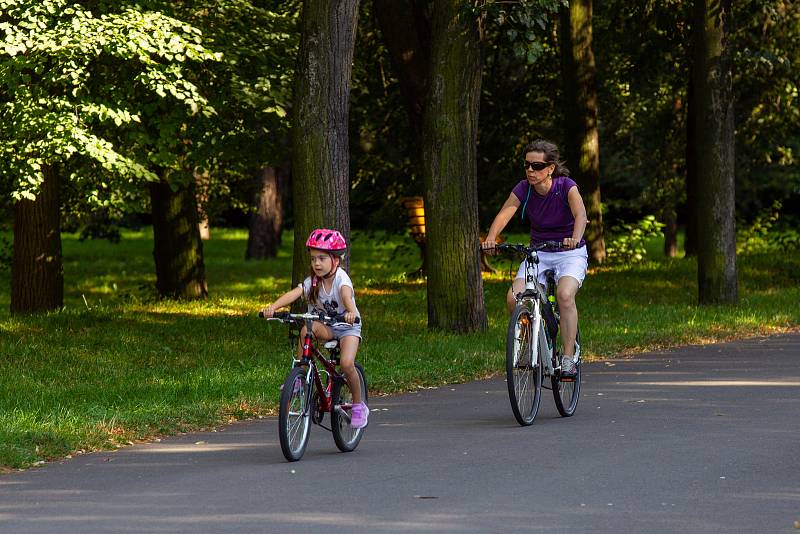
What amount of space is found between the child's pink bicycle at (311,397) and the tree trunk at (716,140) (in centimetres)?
1086

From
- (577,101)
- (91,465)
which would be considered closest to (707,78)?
(577,101)

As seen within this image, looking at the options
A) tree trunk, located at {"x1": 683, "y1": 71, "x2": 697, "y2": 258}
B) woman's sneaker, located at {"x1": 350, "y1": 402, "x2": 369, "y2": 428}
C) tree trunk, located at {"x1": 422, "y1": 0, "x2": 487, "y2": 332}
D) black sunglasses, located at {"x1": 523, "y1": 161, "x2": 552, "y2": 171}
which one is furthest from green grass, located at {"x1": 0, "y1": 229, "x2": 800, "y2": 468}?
black sunglasses, located at {"x1": 523, "y1": 161, "x2": 552, "y2": 171}

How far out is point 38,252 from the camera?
19984 mm

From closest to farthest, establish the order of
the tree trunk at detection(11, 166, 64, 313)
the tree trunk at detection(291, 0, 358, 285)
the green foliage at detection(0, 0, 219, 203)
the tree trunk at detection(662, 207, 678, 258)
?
the tree trunk at detection(291, 0, 358, 285) < the green foliage at detection(0, 0, 219, 203) < the tree trunk at detection(11, 166, 64, 313) < the tree trunk at detection(662, 207, 678, 258)

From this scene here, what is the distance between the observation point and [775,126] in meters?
27.0

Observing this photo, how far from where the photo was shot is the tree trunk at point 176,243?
903 inches

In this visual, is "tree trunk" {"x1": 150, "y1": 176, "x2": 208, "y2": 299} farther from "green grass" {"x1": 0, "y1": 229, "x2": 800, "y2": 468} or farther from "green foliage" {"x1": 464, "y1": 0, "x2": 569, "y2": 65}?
"green foliage" {"x1": 464, "y1": 0, "x2": 569, "y2": 65}

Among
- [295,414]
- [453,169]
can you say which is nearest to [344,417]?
[295,414]

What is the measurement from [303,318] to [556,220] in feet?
8.45

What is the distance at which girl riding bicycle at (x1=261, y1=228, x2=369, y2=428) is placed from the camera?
852 centimetres

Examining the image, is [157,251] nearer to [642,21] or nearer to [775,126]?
[642,21]

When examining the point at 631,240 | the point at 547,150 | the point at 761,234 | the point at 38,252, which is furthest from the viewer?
the point at 761,234

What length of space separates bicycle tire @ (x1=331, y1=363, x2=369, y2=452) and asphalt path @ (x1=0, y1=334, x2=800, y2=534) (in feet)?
0.34

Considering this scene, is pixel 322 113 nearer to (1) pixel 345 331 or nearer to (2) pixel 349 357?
(1) pixel 345 331
